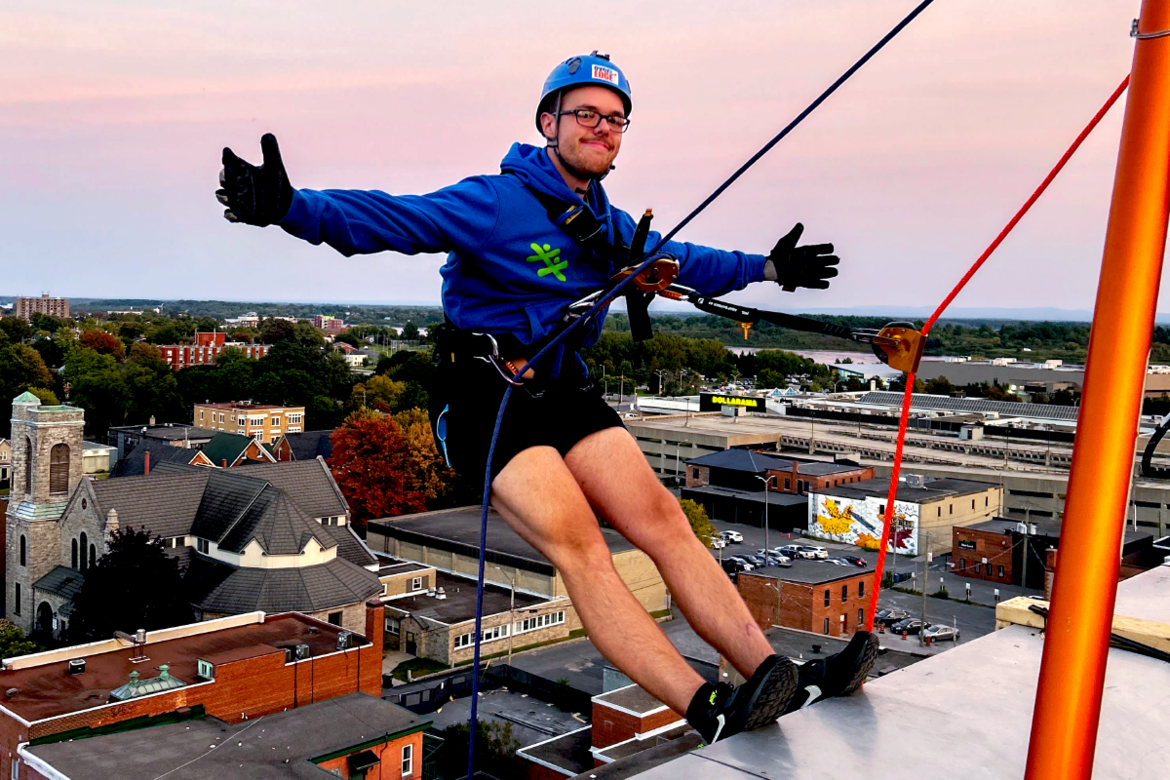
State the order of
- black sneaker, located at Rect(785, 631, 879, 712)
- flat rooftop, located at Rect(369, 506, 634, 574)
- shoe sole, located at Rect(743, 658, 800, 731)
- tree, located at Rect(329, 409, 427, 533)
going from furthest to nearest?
tree, located at Rect(329, 409, 427, 533) → flat rooftop, located at Rect(369, 506, 634, 574) → black sneaker, located at Rect(785, 631, 879, 712) → shoe sole, located at Rect(743, 658, 800, 731)

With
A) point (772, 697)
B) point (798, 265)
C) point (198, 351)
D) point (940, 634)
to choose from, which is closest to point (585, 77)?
point (798, 265)

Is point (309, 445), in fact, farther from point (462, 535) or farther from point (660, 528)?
point (660, 528)

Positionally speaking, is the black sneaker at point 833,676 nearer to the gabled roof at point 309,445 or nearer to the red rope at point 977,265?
the red rope at point 977,265

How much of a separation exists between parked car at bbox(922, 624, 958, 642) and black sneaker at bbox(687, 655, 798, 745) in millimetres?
24265

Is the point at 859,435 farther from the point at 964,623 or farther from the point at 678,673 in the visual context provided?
the point at 678,673

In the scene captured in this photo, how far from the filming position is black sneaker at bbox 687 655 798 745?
2.76m

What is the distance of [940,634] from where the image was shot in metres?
25.6

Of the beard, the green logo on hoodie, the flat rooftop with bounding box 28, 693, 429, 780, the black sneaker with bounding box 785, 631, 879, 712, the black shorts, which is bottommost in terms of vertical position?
the flat rooftop with bounding box 28, 693, 429, 780

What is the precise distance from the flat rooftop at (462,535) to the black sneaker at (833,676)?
24.6m

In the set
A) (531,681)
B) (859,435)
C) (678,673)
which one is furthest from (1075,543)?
(859,435)

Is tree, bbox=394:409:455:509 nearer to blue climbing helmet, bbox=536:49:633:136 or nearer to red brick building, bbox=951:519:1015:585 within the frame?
red brick building, bbox=951:519:1015:585

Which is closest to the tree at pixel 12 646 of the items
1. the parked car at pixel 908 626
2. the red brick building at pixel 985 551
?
the parked car at pixel 908 626

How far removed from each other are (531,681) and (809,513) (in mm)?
18504

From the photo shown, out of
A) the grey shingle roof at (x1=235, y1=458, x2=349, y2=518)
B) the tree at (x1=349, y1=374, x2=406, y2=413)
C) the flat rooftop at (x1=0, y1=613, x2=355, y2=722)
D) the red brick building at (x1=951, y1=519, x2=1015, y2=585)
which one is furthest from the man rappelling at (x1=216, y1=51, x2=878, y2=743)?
the tree at (x1=349, y1=374, x2=406, y2=413)
